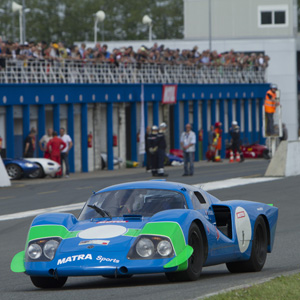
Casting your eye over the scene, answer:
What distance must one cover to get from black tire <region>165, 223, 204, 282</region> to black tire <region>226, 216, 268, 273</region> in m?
1.26

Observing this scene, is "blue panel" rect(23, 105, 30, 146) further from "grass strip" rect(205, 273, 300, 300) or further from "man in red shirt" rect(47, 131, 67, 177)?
"grass strip" rect(205, 273, 300, 300)

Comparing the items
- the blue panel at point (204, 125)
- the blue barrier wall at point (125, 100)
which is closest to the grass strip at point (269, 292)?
the blue barrier wall at point (125, 100)

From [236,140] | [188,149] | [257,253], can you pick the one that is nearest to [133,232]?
[257,253]

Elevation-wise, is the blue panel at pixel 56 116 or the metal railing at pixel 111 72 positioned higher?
the metal railing at pixel 111 72

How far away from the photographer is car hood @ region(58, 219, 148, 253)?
9.14 meters

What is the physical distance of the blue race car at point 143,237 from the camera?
29.8 ft

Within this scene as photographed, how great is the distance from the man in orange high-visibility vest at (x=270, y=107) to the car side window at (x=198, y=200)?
66.9 feet

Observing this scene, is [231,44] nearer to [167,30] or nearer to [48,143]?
[48,143]

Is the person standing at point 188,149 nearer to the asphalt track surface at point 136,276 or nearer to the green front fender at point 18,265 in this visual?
the asphalt track surface at point 136,276

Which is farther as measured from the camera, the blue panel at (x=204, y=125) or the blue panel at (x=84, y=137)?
the blue panel at (x=204, y=125)

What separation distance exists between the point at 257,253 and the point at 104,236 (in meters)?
2.34

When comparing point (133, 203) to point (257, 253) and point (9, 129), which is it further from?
point (9, 129)

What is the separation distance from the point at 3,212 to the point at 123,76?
74.2ft

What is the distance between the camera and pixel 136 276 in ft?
34.8
